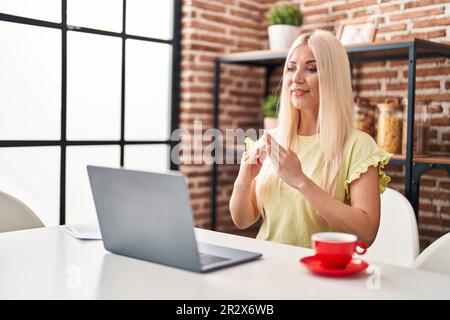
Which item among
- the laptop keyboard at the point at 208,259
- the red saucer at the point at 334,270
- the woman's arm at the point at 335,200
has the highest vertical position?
the woman's arm at the point at 335,200

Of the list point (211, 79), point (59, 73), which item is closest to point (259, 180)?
point (59, 73)

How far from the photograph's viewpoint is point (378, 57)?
3207mm

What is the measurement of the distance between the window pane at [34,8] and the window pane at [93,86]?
5.3 inches

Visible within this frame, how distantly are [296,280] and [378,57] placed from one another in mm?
2317

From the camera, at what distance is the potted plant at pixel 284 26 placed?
3311 mm

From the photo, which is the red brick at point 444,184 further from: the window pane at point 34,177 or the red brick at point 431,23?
the window pane at point 34,177

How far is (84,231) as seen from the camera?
1.65 metres

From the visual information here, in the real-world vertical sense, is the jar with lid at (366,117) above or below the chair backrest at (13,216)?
above

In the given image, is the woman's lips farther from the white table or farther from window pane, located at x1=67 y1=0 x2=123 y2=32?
window pane, located at x1=67 y1=0 x2=123 y2=32

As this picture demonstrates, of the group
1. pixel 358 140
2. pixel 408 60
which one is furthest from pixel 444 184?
pixel 358 140

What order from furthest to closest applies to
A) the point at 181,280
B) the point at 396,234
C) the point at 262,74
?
the point at 262,74 → the point at 396,234 → the point at 181,280

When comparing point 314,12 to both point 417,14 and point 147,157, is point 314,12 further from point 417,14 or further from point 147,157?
point 147,157

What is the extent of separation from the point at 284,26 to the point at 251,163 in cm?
175

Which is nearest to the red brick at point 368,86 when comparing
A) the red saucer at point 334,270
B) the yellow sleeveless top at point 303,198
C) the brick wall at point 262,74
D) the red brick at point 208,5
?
the brick wall at point 262,74
